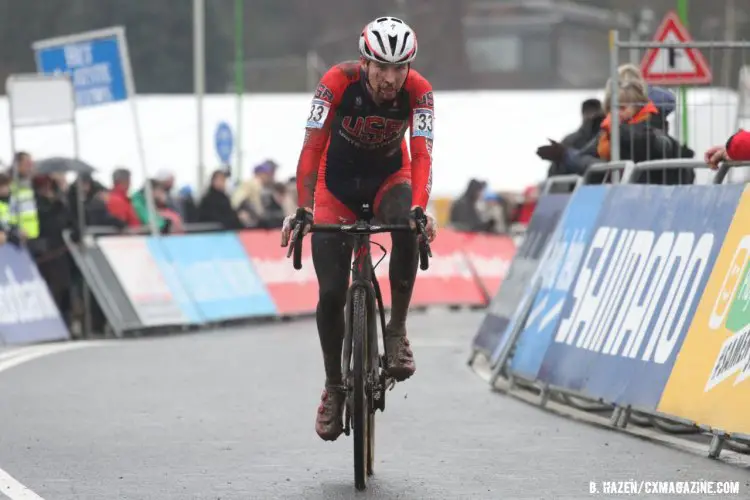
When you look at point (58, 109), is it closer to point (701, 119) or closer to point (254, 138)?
point (701, 119)

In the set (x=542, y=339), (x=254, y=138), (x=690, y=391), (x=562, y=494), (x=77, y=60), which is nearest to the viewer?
(x=562, y=494)

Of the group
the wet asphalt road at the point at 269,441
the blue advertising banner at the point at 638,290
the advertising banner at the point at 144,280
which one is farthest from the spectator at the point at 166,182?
the blue advertising banner at the point at 638,290

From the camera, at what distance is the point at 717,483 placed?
8.71 metres

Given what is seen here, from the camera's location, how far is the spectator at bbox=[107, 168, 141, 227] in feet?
72.4

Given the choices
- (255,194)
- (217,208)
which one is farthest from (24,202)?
(255,194)

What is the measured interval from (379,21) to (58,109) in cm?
1246

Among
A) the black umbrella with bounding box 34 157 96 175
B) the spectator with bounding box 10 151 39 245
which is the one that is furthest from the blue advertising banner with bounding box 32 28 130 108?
the spectator with bounding box 10 151 39 245

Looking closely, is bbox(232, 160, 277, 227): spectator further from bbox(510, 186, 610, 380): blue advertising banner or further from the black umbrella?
bbox(510, 186, 610, 380): blue advertising banner

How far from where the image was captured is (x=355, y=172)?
30.8 ft

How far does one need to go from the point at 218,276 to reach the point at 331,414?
502 inches

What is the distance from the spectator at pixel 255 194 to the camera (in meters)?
25.5

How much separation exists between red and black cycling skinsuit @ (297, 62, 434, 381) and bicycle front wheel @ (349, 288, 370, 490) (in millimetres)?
323

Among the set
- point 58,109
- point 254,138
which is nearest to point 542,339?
point 58,109

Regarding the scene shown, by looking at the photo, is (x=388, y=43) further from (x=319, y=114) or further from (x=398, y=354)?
(x=398, y=354)
